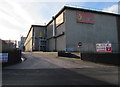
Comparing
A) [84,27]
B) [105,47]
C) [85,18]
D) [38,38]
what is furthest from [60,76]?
[38,38]

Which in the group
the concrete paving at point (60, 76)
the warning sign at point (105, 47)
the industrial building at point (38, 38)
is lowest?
the concrete paving at point (60, 76)

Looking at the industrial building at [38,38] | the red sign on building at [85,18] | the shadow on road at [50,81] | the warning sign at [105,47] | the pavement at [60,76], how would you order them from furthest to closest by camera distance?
the industrial building at [38,38] < the red sign on building at [85,18] < the warning sign at [105,47] < the pavement at [60,76] < the shadow on road at [50,81]

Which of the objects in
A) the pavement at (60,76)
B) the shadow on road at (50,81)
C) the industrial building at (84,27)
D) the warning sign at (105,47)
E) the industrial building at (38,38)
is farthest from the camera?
the industrial building at (38,38)

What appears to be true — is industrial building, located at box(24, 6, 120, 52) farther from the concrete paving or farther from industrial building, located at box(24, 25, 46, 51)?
the concrete paving

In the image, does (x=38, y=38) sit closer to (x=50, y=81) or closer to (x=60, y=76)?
(x=60, y=76)

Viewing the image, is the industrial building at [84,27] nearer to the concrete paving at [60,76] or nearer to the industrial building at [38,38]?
the industrial building at [38,38]

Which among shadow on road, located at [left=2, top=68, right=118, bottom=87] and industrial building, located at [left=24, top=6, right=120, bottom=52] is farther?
industrial building, located at [left=24, top=6, right=120, bottom=52]

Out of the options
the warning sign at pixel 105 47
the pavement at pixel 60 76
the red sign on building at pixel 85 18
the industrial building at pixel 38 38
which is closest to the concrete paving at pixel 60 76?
the pavement at pixel 60 76

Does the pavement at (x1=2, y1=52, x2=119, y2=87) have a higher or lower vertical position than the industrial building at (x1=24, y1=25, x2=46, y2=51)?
lower

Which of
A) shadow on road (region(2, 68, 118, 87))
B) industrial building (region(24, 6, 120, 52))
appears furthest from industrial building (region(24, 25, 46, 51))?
shadow on road (region(2, 68, 118, 87))

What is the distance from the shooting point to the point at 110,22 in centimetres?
5016

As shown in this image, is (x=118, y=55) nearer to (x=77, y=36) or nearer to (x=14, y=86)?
(x=14, y=86)

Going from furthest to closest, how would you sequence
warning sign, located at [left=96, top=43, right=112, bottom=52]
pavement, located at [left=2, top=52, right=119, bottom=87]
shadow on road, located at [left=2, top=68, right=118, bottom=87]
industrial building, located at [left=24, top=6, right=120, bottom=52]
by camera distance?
1. industrial building, located at [left=24, top=6, right=120, bottom=52]
2. warning sign, located at [left=96, top=43, right=112, bottom=52]
3. pavement, located at [left=2, top=52, right=119, bottom=87]
4. shadow on road, located at [left=2, top=68, right=118, bottom=87]

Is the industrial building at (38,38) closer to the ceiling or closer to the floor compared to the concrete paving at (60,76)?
closer to the ceiling
